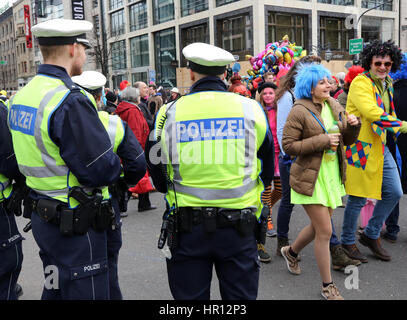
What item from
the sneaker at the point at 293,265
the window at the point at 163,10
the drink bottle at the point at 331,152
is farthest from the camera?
the window at the point at 163,10

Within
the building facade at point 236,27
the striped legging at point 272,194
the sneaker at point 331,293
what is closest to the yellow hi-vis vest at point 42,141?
the sneaker at point 331,293

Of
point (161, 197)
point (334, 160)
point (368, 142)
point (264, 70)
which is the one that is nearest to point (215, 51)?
point (334, 160)

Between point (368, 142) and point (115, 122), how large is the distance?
8.58 feet

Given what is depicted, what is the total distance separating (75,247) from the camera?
2.19 meters

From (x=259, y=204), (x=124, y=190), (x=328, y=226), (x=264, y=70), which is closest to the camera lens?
(x=259, y=204)

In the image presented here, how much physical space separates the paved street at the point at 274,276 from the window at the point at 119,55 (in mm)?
38509

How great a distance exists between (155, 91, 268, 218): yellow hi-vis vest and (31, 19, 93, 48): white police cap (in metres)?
0.66

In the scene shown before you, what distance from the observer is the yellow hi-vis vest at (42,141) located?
2.12 meters

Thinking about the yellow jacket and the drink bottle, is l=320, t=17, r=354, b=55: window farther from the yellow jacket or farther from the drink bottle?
the drink bottle

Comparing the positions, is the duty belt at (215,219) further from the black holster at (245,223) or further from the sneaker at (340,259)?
the sneaker at (340,259)

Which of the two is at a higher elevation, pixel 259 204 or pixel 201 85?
pixel 201 85

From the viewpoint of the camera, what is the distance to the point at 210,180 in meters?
2.18

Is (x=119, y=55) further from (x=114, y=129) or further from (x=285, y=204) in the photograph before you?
(x=114, y=129)

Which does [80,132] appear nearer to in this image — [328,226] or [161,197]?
[328,226]
